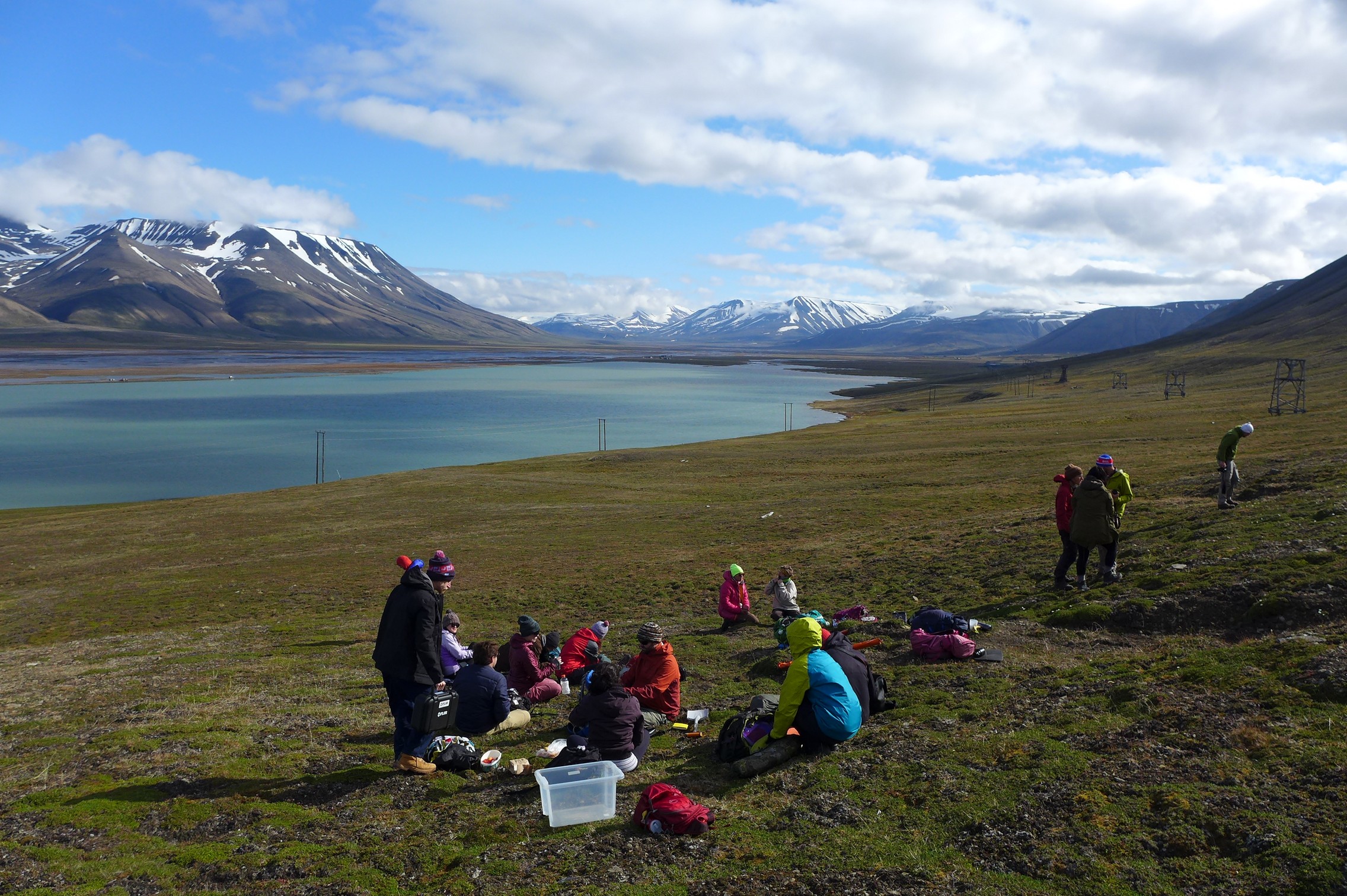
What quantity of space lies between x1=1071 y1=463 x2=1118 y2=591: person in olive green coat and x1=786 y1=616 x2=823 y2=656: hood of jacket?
25.8 feet

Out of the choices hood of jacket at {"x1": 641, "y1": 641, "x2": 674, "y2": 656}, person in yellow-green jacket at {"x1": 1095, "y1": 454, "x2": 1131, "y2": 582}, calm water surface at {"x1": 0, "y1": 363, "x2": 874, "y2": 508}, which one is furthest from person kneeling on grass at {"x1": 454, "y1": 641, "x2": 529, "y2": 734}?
calm water surface at {"x1": 0, "y1": 363, "x2": 874, "y2": 508}

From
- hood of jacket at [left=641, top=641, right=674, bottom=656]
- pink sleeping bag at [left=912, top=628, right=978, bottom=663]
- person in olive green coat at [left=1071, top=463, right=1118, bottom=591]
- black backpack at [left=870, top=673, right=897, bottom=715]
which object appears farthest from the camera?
person in olive green coat at [left=1071, top=463, right=1118, bottom=591]

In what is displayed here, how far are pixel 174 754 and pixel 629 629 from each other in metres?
8.90

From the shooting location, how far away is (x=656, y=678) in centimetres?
1092

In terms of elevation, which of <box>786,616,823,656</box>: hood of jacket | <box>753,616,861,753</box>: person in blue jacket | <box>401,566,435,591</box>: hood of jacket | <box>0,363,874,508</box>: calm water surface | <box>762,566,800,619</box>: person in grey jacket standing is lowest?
<box>0,363,874,508</box>: calm water surface

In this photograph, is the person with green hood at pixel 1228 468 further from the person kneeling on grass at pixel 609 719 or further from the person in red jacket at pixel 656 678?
the person kneeling on grass at pixel 609 719

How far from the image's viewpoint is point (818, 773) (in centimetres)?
864

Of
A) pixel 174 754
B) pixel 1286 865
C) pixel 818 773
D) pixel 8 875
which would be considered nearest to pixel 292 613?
pixel 174 754

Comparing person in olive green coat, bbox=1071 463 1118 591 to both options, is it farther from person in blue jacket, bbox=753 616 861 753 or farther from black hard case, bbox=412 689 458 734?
black hard case, bbox=412 689 458 734

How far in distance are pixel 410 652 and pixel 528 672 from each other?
3.49 m

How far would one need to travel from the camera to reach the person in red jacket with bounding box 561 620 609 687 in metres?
13.2

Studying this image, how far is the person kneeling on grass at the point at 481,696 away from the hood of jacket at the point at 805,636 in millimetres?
4006

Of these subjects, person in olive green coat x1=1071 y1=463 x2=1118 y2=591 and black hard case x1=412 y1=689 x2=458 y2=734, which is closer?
black hard case x1=412 y1=689 x2=458 y2=734

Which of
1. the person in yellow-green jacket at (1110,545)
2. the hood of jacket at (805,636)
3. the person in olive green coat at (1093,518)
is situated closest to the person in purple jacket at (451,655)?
the hood of jacket at (805,636)
